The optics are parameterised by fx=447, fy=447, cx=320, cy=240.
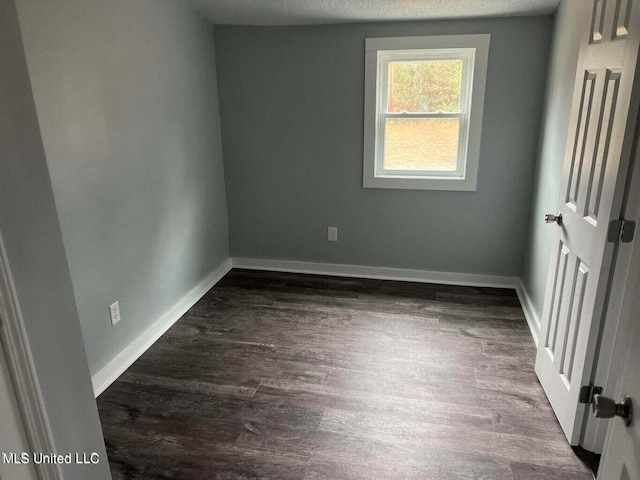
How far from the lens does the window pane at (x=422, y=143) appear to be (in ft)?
11.2

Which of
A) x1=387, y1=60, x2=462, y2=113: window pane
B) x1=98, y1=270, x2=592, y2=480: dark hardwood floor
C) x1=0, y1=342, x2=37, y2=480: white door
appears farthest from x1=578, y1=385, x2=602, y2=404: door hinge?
x1=387, y1=60, x2=462, y2=113: window pane

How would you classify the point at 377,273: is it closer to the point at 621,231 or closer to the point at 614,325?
the point at 614,325

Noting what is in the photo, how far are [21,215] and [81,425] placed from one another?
648mm

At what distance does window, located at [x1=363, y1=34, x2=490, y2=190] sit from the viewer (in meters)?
3.24

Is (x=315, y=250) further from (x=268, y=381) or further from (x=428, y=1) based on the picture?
(x=428, y=1)

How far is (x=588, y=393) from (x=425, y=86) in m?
2.39

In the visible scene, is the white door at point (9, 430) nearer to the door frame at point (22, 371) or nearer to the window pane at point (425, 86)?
the door frame at point (22, 371)

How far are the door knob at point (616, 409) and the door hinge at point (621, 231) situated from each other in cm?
96

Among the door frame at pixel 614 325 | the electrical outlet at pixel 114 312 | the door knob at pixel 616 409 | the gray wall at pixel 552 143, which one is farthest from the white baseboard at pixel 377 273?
the door knob at pixel 616 409

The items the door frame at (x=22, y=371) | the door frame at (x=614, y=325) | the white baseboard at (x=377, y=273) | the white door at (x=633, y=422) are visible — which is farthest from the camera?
the white baseboard at (x=377, y=273)

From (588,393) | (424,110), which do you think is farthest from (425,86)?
(588,393)

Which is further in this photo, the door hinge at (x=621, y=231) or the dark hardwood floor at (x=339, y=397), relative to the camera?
the dark hardwood floor at (x=339, y=397)

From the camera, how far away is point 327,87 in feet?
11.4

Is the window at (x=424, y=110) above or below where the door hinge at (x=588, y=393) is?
above
